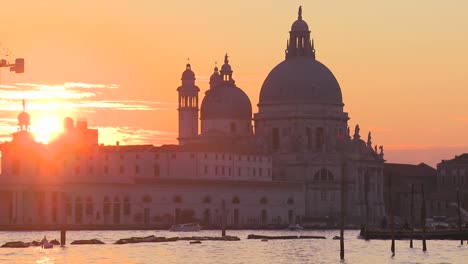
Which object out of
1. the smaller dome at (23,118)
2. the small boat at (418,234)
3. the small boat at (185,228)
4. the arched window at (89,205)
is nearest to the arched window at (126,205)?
the arched window at (89,205)

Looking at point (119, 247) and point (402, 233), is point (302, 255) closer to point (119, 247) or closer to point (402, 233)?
point (119, 247)

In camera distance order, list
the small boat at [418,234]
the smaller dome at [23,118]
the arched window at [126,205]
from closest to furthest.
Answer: the small boat at [418,234], the arched window at [126,205], the smaller dome at [23,118]

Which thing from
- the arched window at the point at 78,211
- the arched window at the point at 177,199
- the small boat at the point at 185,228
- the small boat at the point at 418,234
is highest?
the arched window at the point at 177,199

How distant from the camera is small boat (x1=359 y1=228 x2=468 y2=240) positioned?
153 m

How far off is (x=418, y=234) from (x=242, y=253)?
31.0m

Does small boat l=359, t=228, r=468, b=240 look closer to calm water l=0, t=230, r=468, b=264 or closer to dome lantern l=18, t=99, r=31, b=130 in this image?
calm water l=0, t=230, r=468, b=264

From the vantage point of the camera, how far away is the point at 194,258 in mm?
123250

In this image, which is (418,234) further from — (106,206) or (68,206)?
Answer: (68,206)

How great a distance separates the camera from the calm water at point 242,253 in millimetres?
120438

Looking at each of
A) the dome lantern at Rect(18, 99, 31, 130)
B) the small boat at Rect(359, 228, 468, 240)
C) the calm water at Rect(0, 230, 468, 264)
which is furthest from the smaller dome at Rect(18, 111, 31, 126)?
the small boat at Rect(359, 228, 468, 240)

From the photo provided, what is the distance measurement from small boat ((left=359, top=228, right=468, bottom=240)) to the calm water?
2.30ft

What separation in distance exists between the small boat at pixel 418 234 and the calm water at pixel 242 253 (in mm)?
700

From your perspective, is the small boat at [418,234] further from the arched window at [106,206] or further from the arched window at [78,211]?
the arched window at [78,211]

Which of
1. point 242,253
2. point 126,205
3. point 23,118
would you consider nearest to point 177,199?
point 126,205
